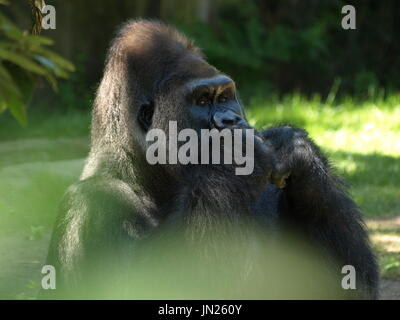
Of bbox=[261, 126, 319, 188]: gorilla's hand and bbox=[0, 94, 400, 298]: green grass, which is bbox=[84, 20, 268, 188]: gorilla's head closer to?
bbox=[261, 126, 319, 188]: gorilla's hand

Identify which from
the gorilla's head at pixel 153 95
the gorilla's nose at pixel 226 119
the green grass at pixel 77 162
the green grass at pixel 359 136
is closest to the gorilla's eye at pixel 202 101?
the gorilla's head at pixel 153 95

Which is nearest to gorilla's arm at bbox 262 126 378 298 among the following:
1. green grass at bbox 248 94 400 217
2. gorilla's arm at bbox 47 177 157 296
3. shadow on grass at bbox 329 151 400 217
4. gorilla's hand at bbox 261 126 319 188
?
gorilla's hand at bbox 261 126 319 188

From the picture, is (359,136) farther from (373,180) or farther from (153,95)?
(153,95)

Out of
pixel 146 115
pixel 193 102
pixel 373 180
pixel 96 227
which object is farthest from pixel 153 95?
pixel 373 180

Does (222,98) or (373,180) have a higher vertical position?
(373,180)

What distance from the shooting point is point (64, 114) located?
11680 mm

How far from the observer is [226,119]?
3.97 meters

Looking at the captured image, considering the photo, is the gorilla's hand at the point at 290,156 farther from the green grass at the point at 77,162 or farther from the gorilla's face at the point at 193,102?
the green grass at the point at 77,162

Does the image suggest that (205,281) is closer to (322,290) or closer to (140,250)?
(140,250)

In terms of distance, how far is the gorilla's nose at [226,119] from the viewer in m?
3.94

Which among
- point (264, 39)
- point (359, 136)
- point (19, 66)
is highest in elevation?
point (264, 39)

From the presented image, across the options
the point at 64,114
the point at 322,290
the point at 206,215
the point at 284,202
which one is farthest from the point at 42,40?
the point at 64,114

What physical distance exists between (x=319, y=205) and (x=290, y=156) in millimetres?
329

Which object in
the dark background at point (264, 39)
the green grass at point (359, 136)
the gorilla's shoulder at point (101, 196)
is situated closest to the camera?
the gorilla's shoulder at point (101, 196)
